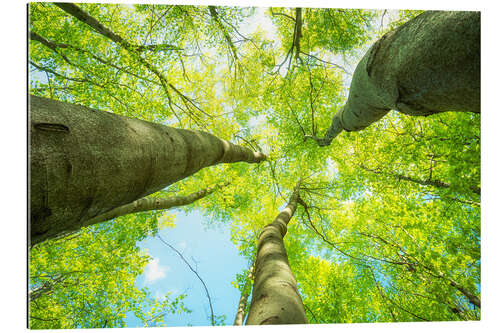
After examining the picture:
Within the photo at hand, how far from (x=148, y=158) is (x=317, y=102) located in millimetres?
4955

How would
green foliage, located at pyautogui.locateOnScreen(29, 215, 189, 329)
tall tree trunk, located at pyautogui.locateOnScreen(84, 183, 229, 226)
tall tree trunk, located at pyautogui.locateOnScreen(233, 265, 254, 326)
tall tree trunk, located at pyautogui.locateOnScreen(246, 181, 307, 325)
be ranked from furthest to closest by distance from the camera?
tall tree trunk, located at pyautogui.locateOnScreen(233, 265, 254, 326)
green foliage, located at pyautogui.locateOnScreen(29, 215, 189, 329)
tall tree trunk, located at pyautogui.locateOnScreen(84, 183, 229, 226)
tall tree trunk, located at pyautogui.locateOnScreen(246, 181, 307, 325)

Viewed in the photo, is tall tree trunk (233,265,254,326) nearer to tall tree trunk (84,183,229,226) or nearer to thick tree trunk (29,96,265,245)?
tall tree trunk (84,183,229,226)

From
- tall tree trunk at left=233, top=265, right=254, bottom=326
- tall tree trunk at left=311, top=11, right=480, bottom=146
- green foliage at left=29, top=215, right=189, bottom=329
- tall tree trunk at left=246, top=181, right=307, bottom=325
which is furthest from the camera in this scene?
tall tree trunk at left=233, top=265, right=254, bottom=326

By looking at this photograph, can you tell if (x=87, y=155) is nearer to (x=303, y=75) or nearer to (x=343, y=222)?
(x=303, y=75)

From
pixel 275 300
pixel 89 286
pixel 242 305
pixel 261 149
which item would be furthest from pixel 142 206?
pixel 261 149

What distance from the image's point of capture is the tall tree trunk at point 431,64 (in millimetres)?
786

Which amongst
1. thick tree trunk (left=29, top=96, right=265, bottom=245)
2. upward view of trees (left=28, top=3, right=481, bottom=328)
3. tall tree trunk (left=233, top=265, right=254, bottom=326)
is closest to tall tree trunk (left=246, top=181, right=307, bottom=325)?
upward view of trees (left=28, top=3, right=481, bottom=328)

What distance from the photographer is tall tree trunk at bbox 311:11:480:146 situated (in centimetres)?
79

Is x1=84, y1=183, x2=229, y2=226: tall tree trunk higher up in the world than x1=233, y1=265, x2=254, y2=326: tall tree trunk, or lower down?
higher up

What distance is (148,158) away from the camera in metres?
0.95

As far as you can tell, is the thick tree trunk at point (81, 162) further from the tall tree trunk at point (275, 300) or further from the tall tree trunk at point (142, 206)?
the tall tree trunk at point (142, 206)

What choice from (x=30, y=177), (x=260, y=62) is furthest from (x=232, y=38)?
(x=30, y=177)

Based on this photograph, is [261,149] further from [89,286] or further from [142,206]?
[89,286]

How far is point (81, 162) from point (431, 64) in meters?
1.37
